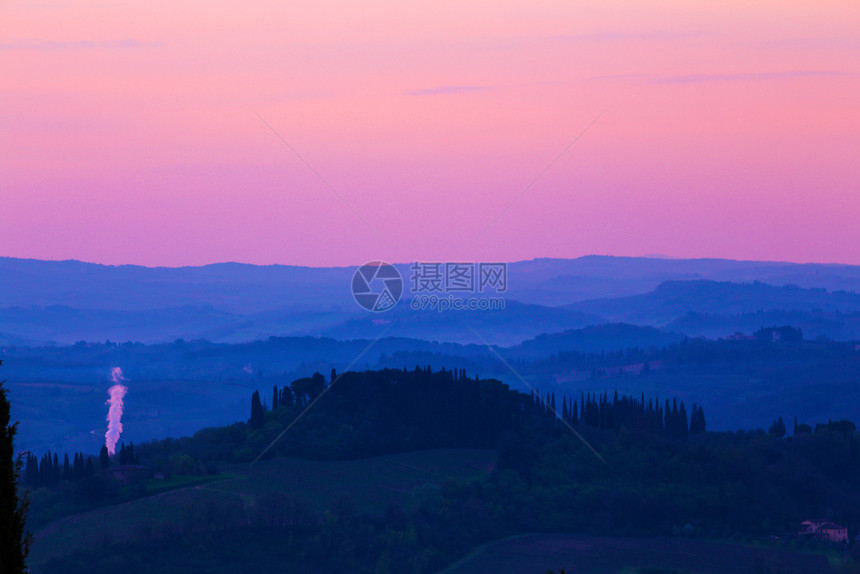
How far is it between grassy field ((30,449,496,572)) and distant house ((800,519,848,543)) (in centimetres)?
2916

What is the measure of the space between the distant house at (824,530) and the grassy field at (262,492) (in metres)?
29.2

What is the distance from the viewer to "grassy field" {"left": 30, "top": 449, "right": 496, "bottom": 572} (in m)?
86.7

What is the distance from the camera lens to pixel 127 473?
99.6m

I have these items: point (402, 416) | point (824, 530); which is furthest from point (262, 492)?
point (824, 530)

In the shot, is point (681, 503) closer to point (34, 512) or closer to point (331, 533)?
point (331, 533)

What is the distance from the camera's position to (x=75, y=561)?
82.1 metres

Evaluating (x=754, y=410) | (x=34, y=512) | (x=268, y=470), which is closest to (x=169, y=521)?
(x=34, y=512)

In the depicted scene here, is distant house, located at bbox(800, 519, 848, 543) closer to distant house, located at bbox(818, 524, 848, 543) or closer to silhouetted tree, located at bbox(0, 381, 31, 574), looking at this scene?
distant house, located at bbox(818, 524, 848, 543)

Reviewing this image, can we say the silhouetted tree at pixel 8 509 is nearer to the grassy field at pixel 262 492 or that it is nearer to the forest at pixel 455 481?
the forest at pixel 455 481

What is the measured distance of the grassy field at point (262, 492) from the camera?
86.7 metres

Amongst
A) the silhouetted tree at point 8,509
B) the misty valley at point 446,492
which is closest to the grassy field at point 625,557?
the misty valley at point 446,492

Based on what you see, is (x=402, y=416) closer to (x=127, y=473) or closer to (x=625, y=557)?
(x=127, y=473)

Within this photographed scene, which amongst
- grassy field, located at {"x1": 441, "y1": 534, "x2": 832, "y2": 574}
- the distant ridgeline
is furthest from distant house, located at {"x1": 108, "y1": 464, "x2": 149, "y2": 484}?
grassy field, located at {"x1": 441, "y1": 534, "x2": 832, "y2": 574}

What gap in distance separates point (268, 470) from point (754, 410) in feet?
364
